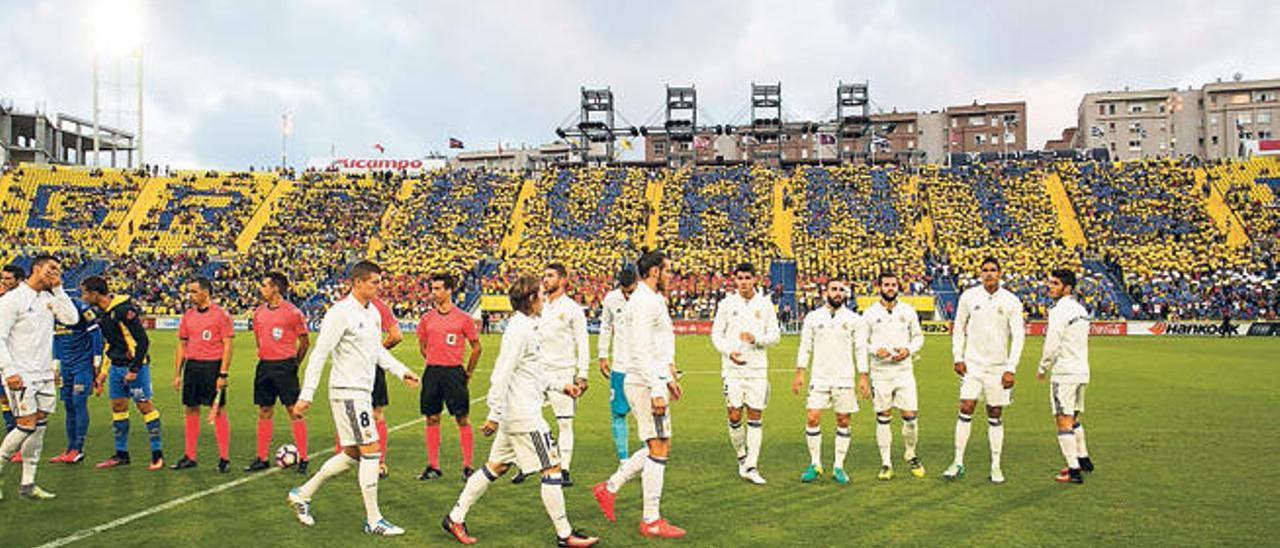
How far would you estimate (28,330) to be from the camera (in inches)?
356

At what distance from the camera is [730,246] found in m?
56.3

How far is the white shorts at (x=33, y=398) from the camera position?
8.74 meters

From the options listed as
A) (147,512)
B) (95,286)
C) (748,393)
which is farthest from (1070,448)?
(95,286)

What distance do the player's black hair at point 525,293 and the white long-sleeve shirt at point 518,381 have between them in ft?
0.25

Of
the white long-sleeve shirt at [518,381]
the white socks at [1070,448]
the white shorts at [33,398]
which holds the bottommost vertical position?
the white socks at [1070,448]

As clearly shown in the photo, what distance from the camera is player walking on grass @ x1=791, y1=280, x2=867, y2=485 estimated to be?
32.8 ft

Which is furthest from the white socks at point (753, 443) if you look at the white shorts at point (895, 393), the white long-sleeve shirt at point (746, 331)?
the white shorts at point (895, 393)

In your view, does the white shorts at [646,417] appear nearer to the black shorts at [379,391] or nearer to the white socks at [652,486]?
the white socks at [652,486]

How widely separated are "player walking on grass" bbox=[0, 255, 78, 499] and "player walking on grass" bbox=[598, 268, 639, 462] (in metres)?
5.84

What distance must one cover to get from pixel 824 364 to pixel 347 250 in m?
53.2

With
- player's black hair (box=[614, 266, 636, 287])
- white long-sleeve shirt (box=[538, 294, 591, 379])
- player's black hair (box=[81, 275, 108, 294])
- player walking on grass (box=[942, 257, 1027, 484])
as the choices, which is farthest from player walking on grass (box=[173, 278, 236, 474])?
player walking on grass (box=[942, 257, 1027, 484])

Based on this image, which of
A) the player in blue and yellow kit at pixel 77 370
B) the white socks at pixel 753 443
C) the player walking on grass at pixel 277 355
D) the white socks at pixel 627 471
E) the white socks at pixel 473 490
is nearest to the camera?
the white socks at pixel 473 490

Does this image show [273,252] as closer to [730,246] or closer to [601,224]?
[601,224]

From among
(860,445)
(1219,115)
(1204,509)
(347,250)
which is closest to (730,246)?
(347,250)
